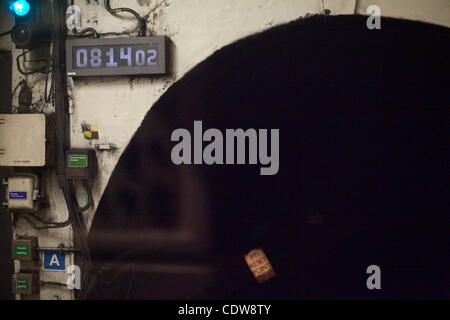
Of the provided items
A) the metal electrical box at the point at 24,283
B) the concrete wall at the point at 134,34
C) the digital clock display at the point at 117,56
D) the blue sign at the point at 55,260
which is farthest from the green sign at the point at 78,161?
the metal electrical box at the point at 24,283

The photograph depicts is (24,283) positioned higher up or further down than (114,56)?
further down

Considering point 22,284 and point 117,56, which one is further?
point 22,284

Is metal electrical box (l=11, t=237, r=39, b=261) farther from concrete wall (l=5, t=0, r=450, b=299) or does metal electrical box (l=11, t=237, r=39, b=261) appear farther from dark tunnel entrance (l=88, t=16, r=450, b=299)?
dark tunnel entrance (l=88, t=16, r=450, b=299)

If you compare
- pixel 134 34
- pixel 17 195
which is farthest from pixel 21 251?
pixel 134 34

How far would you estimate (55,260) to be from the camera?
7.53ft

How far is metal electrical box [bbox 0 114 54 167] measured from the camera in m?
2.13

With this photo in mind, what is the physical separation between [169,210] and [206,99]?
0.85 m

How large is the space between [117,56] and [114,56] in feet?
0.07

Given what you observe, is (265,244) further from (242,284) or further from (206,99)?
(206,99)

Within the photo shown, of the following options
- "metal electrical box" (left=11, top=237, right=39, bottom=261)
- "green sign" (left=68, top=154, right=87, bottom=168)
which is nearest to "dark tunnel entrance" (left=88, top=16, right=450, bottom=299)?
"green sign" (left=68, top=154, right=87, bottom=168)

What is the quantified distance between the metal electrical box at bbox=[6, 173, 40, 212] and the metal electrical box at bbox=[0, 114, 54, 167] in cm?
13

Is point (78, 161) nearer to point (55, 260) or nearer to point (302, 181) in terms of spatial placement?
point (55, 260)

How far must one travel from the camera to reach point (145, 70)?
213cm

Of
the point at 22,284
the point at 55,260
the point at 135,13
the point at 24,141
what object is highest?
the point at 135,13
